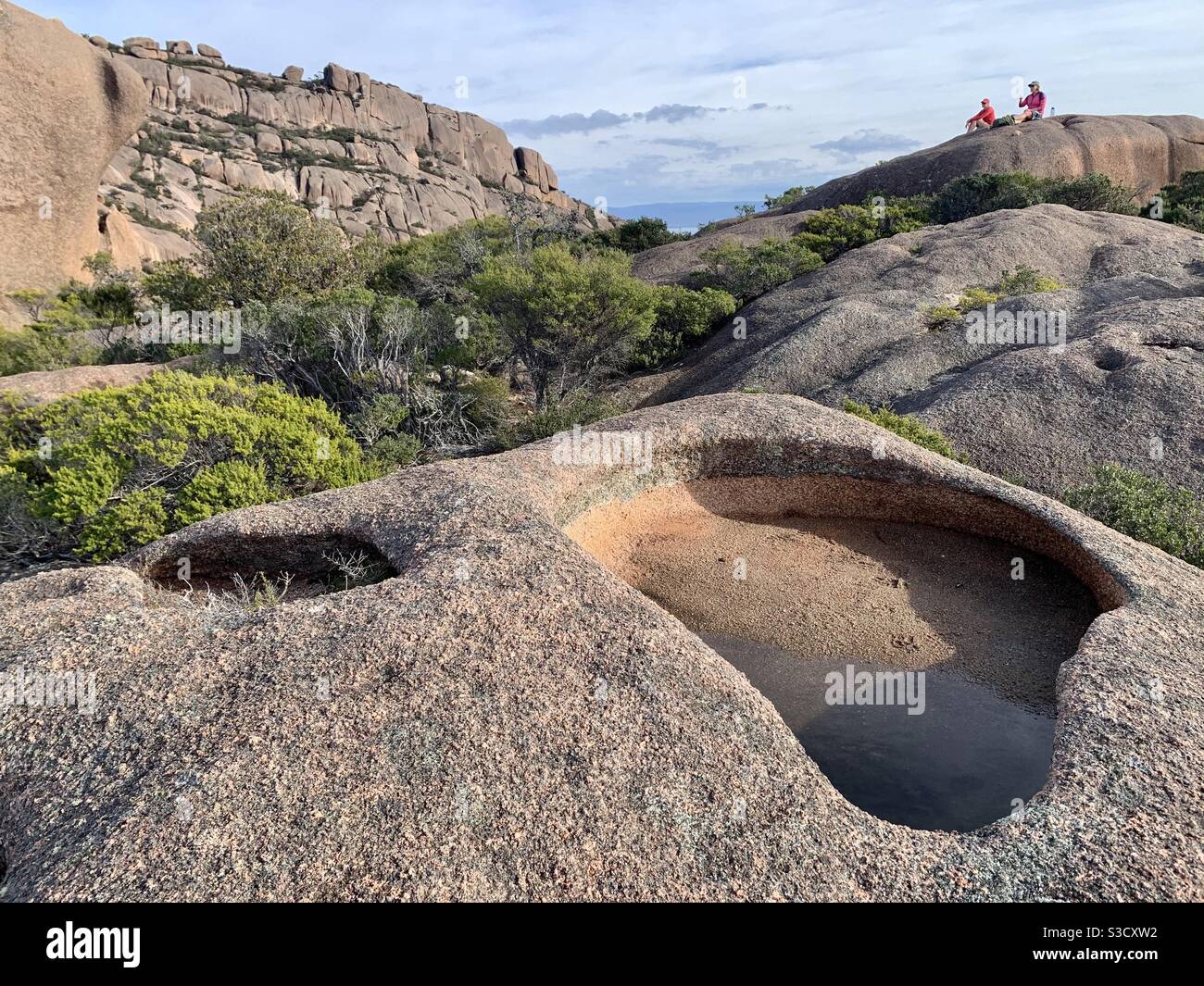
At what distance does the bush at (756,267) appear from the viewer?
29922 mm

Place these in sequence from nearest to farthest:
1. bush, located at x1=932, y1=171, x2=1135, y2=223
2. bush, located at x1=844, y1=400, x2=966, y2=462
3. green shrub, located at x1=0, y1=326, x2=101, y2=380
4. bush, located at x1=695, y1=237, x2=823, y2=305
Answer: bush, located at x1=844, y1=400, x2=966, y2=462 → green shrub, located at x1=0, y1=326, x2=101, y2=380 → bush, located at x1=695, y1=237, x2=823, y2=305 → bush, located at x1=932, y1=171, x2=1135, y2=223

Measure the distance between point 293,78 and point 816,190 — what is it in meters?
76.6

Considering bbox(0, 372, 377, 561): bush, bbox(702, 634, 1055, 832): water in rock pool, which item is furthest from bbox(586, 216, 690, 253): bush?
bbox(702, 634, 1055, 832): water in rock pool

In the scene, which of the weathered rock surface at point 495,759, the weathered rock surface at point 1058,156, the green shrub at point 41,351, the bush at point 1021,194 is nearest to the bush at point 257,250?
the green shrub at point 41,351

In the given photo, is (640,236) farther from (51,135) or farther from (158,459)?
(158,459)

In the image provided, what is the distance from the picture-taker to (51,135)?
2477 centimetres

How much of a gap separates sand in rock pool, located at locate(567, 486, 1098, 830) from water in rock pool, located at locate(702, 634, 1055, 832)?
2cm

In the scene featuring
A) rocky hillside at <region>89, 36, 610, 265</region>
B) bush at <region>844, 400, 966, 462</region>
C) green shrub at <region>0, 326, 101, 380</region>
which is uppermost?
rocky hillside at <region>89, 36, 610, 265</region>

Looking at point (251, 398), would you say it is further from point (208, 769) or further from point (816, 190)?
point (816, 190)

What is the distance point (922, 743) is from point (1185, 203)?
40.5 m

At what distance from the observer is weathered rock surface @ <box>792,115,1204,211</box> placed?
4016cm

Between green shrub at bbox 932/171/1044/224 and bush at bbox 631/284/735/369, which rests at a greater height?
green shrub at bbox 932/171/1044/224

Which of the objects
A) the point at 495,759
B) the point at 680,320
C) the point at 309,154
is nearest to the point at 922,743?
the point at 495,759

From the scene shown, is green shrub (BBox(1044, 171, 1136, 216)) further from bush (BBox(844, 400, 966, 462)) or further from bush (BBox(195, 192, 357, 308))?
bush (BBox(195, 192, 357, 308))
